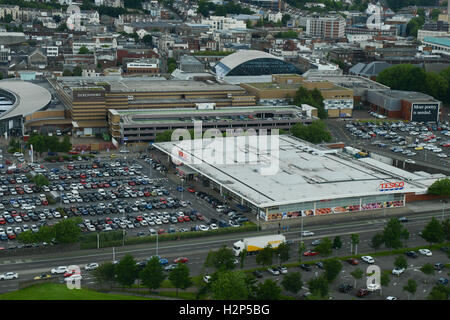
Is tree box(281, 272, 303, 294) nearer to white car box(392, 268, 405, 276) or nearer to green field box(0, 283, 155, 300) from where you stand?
white car box(392, 268, 405, 276)

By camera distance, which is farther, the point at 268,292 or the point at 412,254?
the point at 412,254

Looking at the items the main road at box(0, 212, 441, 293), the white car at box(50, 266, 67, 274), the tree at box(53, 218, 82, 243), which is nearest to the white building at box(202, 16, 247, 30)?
the main road at box(0, 212, 441, 293)

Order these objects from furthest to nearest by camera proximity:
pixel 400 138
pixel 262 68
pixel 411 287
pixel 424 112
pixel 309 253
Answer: pixel 262 68 < pixel 424 112 < pixel 400 138 < pixel 309 253 < pixel 411 287

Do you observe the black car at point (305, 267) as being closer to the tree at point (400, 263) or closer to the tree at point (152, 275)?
the tree at point (400, 263)

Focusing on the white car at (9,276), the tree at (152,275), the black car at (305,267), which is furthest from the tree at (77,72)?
the tree at (152,275)

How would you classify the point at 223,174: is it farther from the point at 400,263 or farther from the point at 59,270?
the point at 400,263

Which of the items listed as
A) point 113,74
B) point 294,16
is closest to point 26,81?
point 113,74

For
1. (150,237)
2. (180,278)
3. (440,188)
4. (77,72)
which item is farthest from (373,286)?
(77,72)
